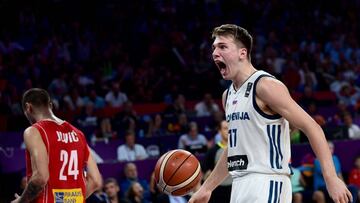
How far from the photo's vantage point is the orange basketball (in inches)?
251

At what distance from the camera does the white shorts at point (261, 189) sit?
512 cm

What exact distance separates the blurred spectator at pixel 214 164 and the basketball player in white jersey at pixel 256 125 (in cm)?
487

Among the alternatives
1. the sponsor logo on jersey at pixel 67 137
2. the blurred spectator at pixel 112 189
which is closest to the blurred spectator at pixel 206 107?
the blurred spectator at pixel 112 189

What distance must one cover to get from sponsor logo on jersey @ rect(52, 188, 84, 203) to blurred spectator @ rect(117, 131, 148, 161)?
7.16 metres

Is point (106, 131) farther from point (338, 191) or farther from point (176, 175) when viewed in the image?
point (338, 191)

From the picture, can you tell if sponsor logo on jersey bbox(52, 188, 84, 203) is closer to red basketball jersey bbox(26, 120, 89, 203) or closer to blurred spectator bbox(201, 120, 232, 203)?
red basketball jersey bbox(26, 120, 89, 203)

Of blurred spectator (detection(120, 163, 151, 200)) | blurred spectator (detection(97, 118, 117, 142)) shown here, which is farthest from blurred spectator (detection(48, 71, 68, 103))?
blurred spectator (detection(120, 163, 151, 200))

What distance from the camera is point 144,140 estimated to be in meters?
14.2

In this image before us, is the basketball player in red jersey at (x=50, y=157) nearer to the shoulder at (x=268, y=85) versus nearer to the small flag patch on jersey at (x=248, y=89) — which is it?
the small flag patch on jersey at (x=248, y=89)

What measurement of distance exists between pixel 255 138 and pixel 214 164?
5.42 meters

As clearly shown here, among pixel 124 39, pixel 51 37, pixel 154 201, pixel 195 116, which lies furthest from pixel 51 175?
pixel 124 39

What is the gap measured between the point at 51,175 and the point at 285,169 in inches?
79.5

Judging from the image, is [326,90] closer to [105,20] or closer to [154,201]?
[105,20]

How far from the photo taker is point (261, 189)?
202 inches
